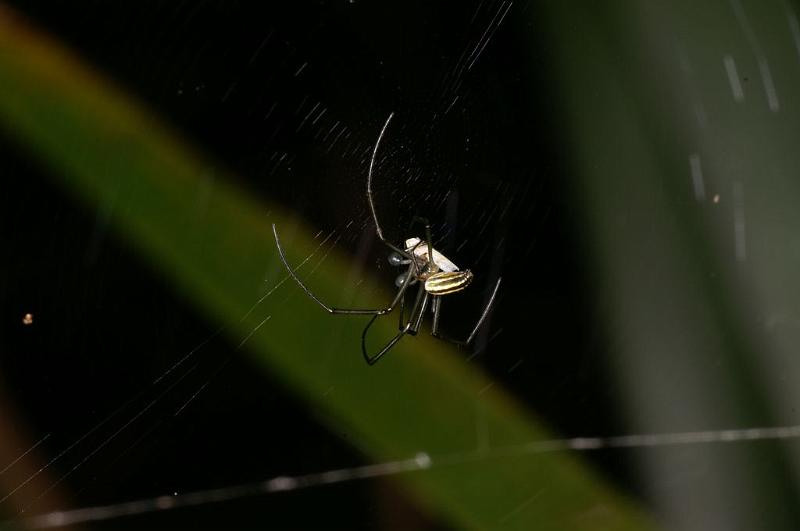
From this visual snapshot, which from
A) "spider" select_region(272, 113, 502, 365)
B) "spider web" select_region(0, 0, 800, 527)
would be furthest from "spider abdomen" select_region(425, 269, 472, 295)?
"spider web" select_region(0, 0, 800, 527)

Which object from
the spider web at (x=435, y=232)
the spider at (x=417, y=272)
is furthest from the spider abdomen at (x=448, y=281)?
the spider web at (x=435, y=232)

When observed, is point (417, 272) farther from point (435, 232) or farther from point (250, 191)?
point (250, 191)

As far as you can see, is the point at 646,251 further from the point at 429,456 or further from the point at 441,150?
the point at 441,150

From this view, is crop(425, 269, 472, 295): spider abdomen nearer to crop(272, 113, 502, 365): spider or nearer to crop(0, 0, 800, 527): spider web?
crop(272, 113, 502, 365): spider

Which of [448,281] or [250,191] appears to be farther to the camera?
[250,191]

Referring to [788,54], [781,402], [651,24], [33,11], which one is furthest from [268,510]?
[788,54]

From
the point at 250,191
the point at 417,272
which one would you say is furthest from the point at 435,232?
the point at 250,191
